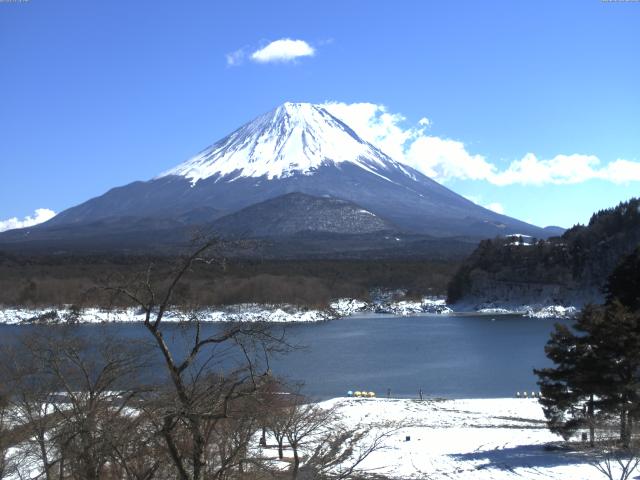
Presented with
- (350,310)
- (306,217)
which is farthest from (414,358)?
(306,217)

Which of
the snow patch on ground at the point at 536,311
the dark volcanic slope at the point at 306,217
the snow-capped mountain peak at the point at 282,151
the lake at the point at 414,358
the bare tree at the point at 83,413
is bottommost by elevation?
the lake at the point at 414,358

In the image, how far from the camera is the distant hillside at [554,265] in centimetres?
5556

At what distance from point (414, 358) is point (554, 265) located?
33.2 metres

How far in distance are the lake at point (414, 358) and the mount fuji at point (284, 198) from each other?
67.8 m

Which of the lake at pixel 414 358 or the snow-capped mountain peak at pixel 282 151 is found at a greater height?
the snow-capped mountain peak at pixel 282 151

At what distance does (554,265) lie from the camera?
193 ft

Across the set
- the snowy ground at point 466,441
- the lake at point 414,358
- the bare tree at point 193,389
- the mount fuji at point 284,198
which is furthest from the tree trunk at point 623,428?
the mount fuji at point 284,198

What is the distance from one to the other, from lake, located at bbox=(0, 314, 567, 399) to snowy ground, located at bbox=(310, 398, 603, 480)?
202cm

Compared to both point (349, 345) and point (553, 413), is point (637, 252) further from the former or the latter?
point (349, 345)

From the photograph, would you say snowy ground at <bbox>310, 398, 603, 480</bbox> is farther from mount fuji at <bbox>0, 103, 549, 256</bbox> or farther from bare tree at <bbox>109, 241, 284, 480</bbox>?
mount fuji at <bbox>0, 103, 549, 256</bbox>

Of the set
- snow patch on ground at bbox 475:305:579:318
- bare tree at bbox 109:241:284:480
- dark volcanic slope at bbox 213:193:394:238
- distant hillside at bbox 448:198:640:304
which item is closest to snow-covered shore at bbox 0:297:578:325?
snow patch on ground at bbox 475:305:579:318

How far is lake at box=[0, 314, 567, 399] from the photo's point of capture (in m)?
23.4

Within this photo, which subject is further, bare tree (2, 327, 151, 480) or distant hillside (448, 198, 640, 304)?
distant hillside (448, 198, 640, 304)

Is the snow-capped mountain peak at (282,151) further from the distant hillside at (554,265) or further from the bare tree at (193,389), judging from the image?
the bare tree at (193,389)
